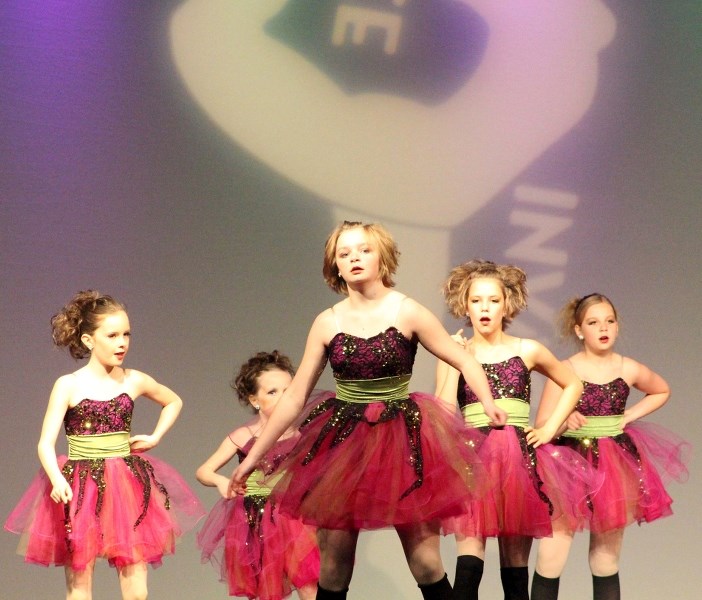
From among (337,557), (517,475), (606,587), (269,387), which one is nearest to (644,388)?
(606,587)

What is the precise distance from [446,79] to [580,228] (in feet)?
2.82

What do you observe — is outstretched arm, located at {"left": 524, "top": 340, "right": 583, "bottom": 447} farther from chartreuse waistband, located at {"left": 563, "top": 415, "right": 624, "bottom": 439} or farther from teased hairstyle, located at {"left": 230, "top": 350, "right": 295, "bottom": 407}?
teased hairstyle, located at {"left": 230, "top": 350, "right": 295, "bottom": 407}

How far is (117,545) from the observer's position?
3.63 meters

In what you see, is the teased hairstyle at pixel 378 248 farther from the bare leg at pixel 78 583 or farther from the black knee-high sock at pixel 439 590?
the bare leg at pixel 78 583

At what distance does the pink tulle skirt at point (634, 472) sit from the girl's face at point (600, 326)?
339 mm

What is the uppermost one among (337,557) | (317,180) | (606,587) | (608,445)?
(317,180)

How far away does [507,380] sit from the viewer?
378 centimetres

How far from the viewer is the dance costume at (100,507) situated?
3633 millimetres

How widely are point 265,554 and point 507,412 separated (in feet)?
3.13

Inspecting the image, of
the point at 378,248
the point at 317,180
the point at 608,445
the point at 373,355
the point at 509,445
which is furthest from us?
the point at 317,180

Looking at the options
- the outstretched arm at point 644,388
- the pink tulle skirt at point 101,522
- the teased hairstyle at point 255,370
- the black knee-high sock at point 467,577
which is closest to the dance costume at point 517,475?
the black knee-high sock at point 467,577

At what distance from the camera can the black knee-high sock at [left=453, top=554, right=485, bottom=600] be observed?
3541 millimetres

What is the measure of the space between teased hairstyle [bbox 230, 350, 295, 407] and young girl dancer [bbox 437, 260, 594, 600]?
0.63 meters

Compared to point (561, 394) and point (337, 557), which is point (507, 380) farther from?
point (337, 557)
